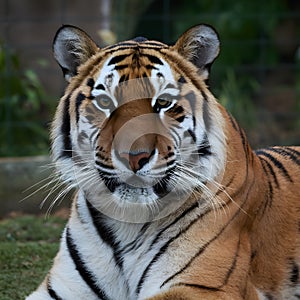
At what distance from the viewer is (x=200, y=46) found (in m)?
3.09

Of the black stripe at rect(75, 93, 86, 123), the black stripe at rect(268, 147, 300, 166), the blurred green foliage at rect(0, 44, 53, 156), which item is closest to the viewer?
the black stripe at rect(75, 93, 86, 123)

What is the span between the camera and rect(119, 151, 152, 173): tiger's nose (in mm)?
2732

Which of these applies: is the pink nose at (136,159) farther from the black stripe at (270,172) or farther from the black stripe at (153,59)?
the black stripe at (270,172)

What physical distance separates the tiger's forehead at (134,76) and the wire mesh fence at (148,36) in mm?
3486

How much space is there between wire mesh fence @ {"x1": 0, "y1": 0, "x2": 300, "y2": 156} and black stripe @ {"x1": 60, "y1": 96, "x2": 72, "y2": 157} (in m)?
3.42

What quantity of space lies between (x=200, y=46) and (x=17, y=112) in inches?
154

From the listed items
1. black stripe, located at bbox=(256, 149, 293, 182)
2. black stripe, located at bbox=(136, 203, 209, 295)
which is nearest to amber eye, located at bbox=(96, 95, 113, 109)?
black stripe, located at bbox=(136, 203, 209, 295)

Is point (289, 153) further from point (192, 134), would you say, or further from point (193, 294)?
point (193, 294)

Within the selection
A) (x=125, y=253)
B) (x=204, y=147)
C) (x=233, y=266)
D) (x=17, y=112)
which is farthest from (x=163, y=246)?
(x=17, y=112)

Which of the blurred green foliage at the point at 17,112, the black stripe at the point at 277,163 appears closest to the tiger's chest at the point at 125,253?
the black stripe at the point at 277,163

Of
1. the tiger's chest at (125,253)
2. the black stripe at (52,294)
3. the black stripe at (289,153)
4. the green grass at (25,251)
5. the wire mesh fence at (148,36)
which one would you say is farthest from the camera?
the wire mesh fence at (148,36)

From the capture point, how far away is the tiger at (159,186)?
287cm

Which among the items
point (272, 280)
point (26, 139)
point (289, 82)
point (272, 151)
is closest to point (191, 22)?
point (289, 82)

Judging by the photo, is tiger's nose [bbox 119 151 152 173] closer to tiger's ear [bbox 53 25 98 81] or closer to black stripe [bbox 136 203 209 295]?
black stripe [bbox 136 203 209 295]
